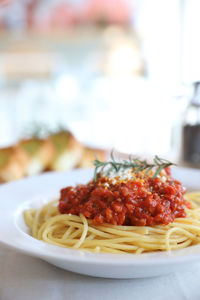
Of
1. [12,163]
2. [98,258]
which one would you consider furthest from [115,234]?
[12,163]

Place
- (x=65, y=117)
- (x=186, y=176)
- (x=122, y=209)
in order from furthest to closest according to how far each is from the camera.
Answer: (x=65, y=117), (x=186, y=176), (x=122, y=209)

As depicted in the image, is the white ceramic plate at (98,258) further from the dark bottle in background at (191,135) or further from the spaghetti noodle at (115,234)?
the dark bottle in background at (191,135)

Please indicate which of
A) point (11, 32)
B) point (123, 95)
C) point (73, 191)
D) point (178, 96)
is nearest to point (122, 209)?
point (73, 191)

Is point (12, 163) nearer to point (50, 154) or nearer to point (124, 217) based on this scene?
point (50, 154)

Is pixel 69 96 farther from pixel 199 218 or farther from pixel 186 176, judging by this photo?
pixel 199 218

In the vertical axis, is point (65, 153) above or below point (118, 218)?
below

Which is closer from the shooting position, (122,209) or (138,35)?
(122,209)

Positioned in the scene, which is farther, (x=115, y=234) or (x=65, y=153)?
(x=65, y=153)
